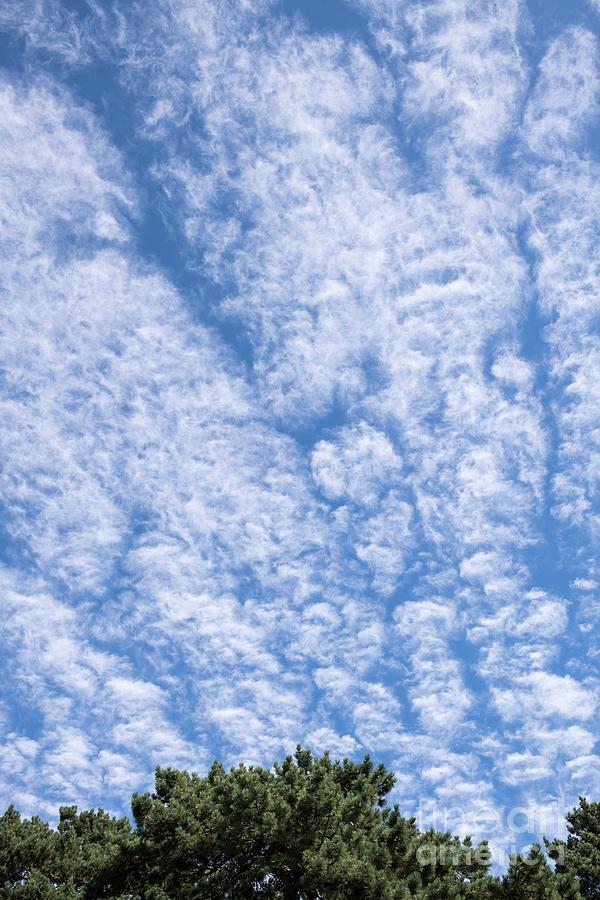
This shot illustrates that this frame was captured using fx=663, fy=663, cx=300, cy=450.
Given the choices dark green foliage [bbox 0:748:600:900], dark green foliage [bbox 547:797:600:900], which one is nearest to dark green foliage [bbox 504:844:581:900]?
dark green foliage [bbox 0:748:600:900]

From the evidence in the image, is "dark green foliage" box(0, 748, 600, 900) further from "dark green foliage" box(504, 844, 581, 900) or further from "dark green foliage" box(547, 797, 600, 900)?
"dark green foliage" box(547, 797, 600, 900)

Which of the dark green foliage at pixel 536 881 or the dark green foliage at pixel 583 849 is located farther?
the dark green foliage at pixel 583 849

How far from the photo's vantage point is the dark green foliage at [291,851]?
15883 millimetres

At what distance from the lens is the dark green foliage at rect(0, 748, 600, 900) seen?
52.1ft

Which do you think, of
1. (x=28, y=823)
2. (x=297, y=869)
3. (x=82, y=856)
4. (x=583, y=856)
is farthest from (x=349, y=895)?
(x=28, y=823)

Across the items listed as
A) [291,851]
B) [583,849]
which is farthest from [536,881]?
[583,849]

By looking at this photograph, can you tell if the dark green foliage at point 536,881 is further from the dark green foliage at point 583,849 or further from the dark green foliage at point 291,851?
the dark green foliage at point 583,849

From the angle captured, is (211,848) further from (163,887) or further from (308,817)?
(308,817)

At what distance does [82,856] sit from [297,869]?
11.7 meters

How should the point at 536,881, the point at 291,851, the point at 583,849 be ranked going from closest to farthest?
the point at 536,881
the point at 291,851
the point at 583,849

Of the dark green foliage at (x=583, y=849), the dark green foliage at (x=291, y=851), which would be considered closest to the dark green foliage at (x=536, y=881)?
the dark green foliage at (x=291, y=851)

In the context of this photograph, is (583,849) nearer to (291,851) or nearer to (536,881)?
(536,881)

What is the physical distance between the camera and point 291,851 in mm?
16719

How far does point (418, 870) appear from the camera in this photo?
16984 millimetres
